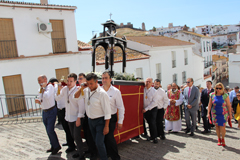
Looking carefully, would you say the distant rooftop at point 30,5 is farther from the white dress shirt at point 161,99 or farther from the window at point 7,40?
the white dress shirt at point 161,99

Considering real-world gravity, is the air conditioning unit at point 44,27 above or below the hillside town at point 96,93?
above

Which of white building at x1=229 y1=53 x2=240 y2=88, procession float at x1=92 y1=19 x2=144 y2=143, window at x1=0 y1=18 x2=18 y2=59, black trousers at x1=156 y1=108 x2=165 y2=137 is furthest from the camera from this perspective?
white building at x1=229 y1=53 x2=240 y2=88

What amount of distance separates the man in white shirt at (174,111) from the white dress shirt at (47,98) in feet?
12.3

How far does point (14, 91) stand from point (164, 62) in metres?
13.9

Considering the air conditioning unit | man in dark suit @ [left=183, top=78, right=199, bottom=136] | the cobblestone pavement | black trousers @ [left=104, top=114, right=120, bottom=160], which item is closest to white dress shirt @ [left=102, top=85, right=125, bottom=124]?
black trousers @ [left=104, top=114, right=120, bottom=160]

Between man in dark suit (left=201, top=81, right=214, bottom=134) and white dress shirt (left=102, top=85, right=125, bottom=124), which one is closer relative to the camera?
white dress shirt (left=102, top=85, right=125, bottom=124)

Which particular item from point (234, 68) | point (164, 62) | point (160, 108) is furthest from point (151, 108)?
point (234, 68)

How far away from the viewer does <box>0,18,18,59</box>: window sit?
10875 millimetres

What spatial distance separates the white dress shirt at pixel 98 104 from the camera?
12.2ft

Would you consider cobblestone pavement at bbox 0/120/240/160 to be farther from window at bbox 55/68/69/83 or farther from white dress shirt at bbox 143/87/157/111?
window at bbox 55/68/69/83

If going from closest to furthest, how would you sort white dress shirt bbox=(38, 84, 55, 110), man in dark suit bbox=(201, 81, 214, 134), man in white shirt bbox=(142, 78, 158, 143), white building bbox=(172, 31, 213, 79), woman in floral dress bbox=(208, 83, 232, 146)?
white dress shirt bbox=(38, 84, 55, 110)
woman in floral dress bbox=(208, 83, 232, 146)
man in white shirt bbox=(142, 78, 158, 143)
man in dark suit bbox=(201, 81, 214, 134)
white building bbox=(172, 31, 213, 79)

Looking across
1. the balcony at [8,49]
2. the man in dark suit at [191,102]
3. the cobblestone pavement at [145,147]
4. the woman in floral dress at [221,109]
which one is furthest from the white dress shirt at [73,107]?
the balcony at [8,49]

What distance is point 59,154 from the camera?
468 cm

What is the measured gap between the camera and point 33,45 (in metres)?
11.8
